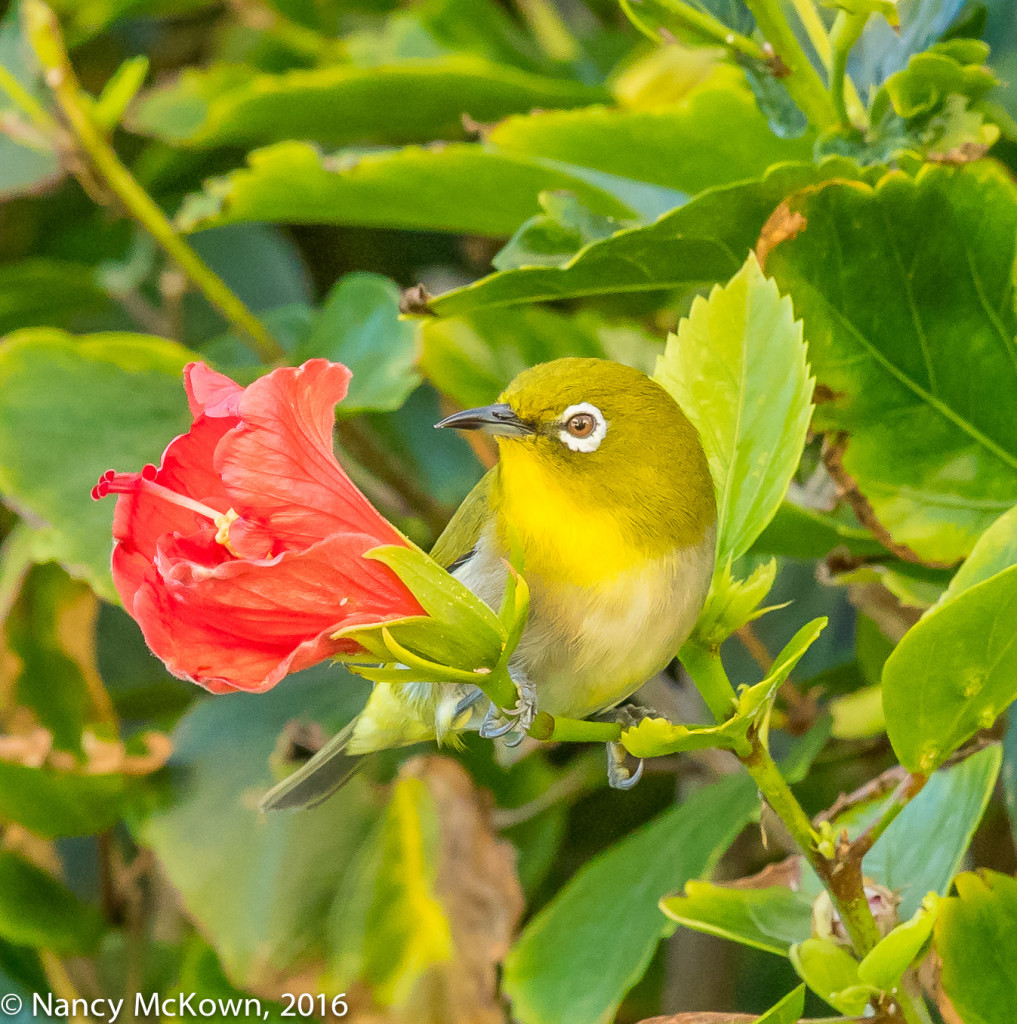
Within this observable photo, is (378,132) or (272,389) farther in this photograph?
(378,132)

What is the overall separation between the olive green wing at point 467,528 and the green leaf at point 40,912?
513mm

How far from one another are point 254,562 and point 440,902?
604mm

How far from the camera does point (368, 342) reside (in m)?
0.96

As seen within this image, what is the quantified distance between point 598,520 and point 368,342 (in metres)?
0.43

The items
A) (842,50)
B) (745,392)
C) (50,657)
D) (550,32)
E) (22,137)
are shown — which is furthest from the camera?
(550,32)

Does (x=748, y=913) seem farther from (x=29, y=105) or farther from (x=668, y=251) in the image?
(x=29, y=105)

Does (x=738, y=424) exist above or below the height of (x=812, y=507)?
above

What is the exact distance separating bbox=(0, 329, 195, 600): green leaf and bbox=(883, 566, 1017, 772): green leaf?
25.3 inches

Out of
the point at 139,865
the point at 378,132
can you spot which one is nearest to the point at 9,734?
the point at 139,865

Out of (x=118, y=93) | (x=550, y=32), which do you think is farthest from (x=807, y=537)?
(x=550, y=32)

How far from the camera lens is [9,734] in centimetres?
108

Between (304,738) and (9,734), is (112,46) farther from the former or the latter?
(304,738)

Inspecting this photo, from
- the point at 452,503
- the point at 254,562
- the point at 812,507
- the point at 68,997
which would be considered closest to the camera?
the point at 254,562

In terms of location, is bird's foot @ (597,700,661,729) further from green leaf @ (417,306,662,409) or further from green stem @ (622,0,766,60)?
green stem @ (622,0,766,60)
